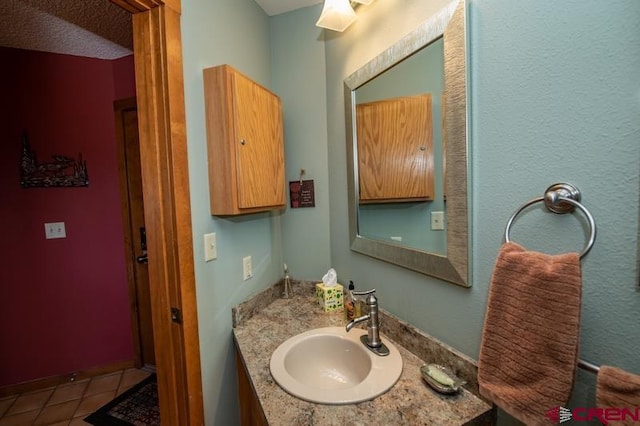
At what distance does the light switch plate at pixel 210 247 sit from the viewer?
→ 3.66 ft

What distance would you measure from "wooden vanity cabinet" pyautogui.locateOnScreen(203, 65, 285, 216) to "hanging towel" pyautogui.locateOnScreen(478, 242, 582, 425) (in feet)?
3.03

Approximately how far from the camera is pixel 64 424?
1.70 meters

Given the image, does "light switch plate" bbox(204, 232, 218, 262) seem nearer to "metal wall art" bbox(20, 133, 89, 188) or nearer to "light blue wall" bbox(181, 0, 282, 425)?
"light blue wall" bbox(181, 0, 282, 425)

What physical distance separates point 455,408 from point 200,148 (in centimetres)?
121

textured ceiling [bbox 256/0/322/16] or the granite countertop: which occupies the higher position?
textured ceiling [bbox 256/0/322/16]

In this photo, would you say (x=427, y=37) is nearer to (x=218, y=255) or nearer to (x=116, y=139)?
(x=218, y=255)

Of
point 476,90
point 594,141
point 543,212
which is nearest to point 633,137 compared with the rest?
point 594,141

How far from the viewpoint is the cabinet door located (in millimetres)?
1122

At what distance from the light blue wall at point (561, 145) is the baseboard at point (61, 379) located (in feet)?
8.36

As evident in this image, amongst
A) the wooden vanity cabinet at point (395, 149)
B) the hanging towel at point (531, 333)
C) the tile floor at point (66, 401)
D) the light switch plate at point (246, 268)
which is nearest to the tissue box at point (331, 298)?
the light switch plate at point (246, 268)

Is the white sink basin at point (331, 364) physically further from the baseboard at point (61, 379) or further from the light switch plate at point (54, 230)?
the light switch plate at point (54, 230)

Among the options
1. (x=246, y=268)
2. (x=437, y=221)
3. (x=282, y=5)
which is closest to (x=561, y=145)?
(x=437, y=221)

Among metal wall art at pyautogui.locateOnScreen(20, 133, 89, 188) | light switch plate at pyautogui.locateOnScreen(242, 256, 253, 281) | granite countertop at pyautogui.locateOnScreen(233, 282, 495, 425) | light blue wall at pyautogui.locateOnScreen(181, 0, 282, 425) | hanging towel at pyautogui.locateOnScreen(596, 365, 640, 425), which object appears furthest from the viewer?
metal wall art at pyautogui.locateOnScreen(20, 133, 89, 188)

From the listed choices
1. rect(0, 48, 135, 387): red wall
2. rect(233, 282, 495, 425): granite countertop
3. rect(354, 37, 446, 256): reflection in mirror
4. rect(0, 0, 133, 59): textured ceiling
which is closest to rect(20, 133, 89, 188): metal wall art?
rect(0, 48, 135, 387): red wall
